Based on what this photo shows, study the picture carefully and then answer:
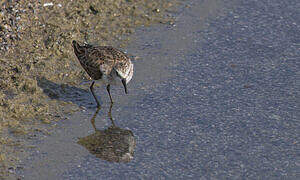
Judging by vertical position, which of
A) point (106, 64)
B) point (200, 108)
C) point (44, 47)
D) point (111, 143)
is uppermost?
point (106, 64)

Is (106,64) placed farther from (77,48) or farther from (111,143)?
(111,143)

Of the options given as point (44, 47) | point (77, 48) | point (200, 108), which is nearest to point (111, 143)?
point (200, 108)

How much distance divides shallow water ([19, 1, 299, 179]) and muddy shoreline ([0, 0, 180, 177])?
27cm

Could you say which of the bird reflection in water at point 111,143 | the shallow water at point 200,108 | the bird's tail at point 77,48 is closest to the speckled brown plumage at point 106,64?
the bird's tail at point 77,48

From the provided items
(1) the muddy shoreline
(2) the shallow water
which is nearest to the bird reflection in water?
(2) the shallow water

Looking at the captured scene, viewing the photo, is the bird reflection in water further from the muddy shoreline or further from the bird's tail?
the bird's tail

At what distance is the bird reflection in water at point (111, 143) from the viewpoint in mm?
7223

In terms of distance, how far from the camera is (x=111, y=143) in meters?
7.50

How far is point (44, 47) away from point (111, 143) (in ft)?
8.13

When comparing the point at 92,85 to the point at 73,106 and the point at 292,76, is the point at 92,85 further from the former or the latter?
the point at 292,76

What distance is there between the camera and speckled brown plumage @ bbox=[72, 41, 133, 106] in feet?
26.4

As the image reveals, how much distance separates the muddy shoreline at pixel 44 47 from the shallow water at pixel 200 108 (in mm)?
267

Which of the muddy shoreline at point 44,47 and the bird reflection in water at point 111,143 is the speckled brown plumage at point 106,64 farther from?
the bird reflection in water at point 111,143

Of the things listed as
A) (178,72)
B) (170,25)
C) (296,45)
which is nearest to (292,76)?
(296,45)
